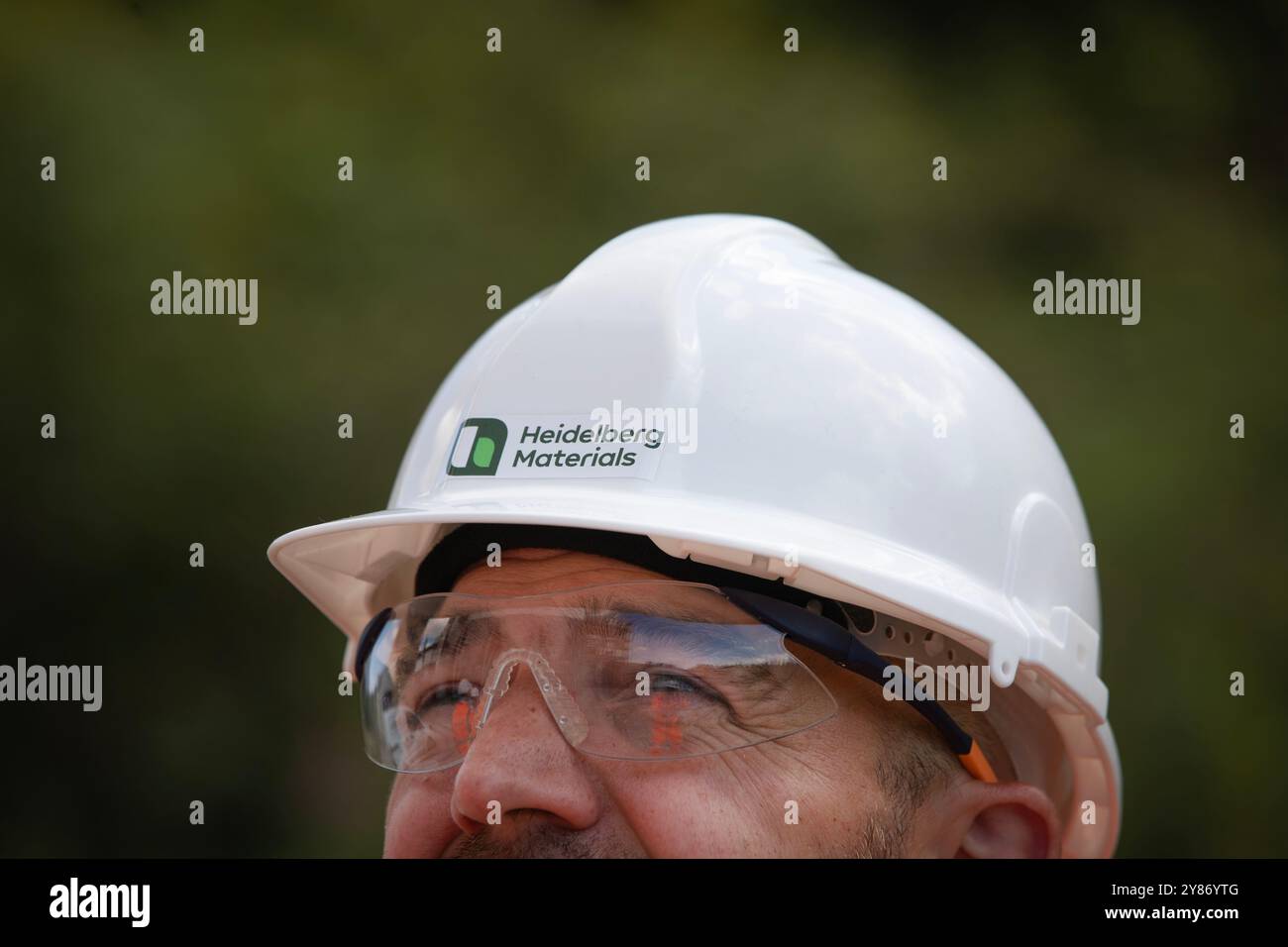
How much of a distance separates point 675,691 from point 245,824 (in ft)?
12.7

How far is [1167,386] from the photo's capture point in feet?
19.7

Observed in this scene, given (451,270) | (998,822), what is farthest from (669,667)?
(451,270)

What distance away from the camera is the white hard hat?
217 cm

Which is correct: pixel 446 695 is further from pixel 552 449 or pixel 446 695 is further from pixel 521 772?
pixel 552 449

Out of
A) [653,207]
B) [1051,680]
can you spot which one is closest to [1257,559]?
[653,207]

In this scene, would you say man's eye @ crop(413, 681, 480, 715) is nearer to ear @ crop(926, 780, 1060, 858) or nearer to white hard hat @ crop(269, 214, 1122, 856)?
white hard hat @ crop(269, 214, 1122, 856)

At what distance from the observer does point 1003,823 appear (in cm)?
245

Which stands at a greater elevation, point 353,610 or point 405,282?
point 405,282

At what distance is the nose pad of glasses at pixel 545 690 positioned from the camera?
2.20m

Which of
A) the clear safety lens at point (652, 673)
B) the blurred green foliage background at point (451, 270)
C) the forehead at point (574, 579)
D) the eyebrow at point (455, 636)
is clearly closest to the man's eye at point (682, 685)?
the clear safety lens at point (652, 673)

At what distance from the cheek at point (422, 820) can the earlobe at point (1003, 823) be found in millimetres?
886

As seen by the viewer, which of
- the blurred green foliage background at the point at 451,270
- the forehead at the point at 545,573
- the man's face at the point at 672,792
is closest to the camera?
the man's face at the point at 672,792

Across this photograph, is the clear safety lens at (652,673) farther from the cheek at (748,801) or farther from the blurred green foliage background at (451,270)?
the blurred green foliage background at (451,270)

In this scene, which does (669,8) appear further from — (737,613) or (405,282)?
(737,613)
